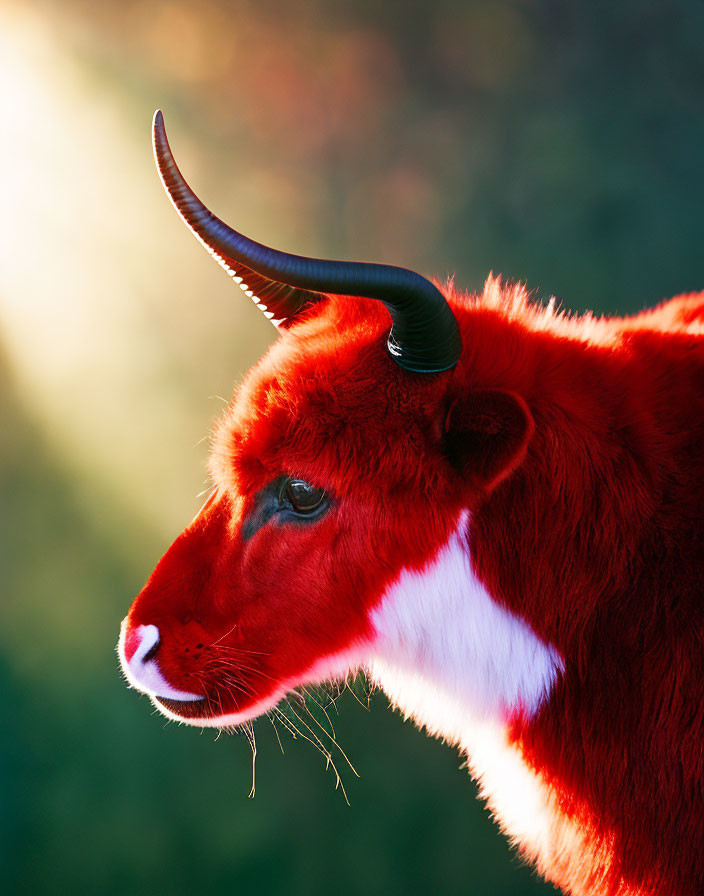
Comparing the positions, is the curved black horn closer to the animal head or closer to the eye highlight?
the animal head

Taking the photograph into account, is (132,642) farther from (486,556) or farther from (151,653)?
(486,556)

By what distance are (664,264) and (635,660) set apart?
136 centimetres

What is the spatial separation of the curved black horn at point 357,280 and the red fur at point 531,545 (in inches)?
1.5

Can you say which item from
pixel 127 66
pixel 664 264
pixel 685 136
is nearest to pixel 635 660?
pixel 664 264

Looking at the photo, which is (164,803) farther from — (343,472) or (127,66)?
(127,66)

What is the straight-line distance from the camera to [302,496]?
32.9 inches

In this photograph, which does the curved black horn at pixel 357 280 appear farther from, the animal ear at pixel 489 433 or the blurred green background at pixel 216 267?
the blurred green background at pixel 216 267

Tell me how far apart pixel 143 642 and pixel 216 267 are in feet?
4.51

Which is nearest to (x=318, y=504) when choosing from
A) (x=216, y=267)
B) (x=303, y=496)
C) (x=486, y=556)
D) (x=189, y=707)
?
(x=303, y=496)

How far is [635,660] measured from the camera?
2.54 feet

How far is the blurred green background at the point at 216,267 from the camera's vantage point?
1823 mm

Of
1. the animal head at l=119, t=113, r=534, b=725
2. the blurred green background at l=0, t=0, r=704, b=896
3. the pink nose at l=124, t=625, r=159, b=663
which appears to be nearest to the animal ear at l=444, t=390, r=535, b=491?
the animal head at l=119, t=113, r=534, b=725

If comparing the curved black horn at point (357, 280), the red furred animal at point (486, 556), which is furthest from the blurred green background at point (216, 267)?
the curved black horn at point (357, 280)

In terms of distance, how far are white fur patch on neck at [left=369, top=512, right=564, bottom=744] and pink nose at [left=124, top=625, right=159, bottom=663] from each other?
261 mm
